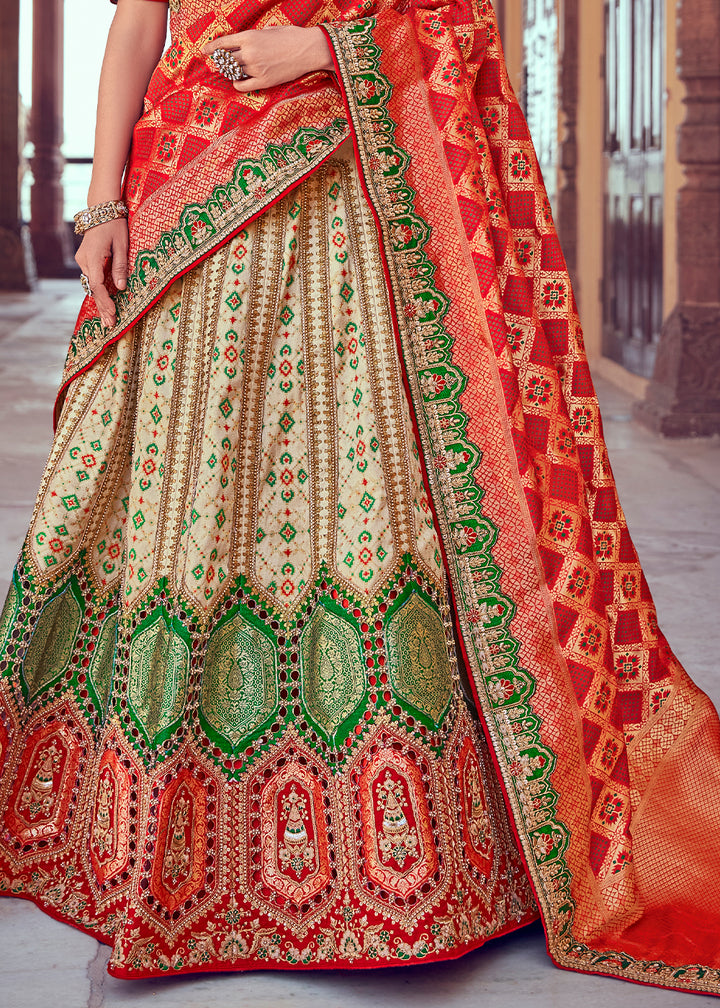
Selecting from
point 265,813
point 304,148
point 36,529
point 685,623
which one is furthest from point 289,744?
point 685,623

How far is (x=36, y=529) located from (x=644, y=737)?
0.82 meters

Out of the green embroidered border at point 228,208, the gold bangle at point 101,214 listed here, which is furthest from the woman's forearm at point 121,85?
the green embroidered border at point 228,208

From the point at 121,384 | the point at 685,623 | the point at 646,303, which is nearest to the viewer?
the point at 121,384

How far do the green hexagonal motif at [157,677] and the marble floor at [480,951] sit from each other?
28 cm

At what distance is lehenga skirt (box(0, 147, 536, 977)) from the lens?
1412mm

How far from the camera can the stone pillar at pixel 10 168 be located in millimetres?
11438

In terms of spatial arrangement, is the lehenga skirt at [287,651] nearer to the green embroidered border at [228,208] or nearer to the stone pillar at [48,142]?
the green embroidered border at [228,208]

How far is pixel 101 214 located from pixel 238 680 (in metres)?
0.59

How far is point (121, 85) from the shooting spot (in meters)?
1.55

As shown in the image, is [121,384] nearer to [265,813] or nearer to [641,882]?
[265,813]

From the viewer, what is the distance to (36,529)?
5.24 feet

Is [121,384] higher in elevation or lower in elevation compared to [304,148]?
lower

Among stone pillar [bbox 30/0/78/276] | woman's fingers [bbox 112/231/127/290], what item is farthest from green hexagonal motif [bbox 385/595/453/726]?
stone pillar [bbox 30/0/78/276]

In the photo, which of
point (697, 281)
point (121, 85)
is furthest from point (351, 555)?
point (697, 281)
